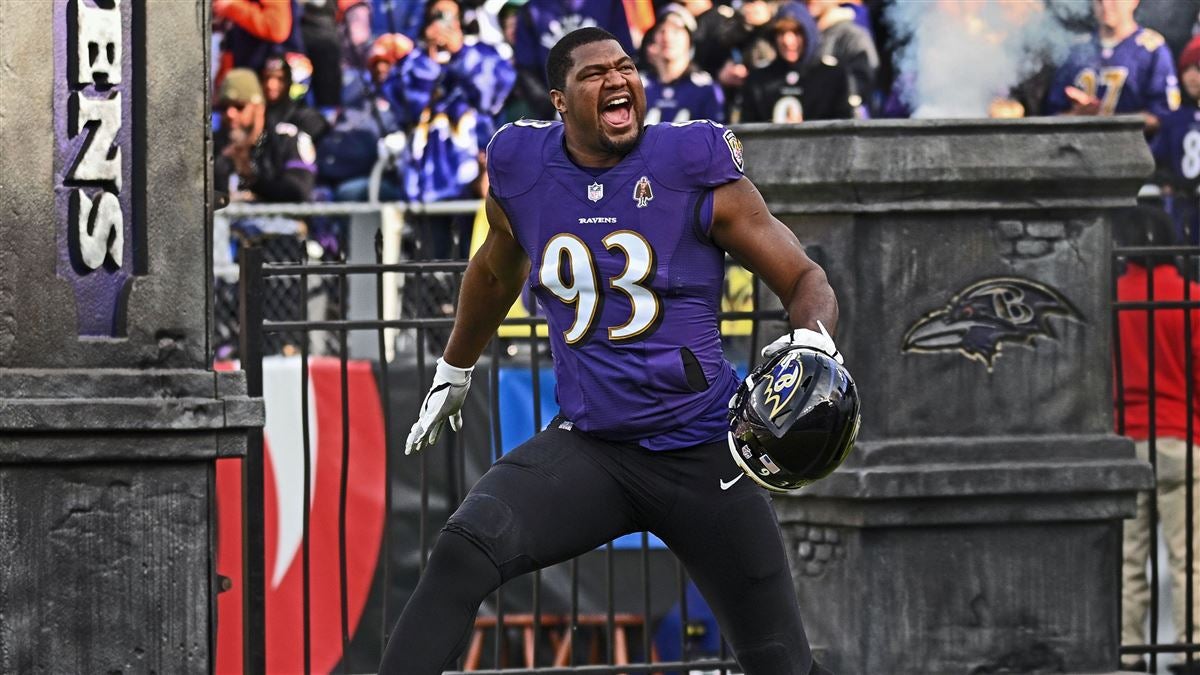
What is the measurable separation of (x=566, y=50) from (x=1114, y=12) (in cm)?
792

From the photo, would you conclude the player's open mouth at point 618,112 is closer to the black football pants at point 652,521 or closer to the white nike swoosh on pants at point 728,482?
the black football pants at point 652,521

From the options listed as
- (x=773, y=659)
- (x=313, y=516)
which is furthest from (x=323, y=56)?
(x=773, y=659)

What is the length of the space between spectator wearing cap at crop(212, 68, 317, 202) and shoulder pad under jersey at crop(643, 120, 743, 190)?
7.33m

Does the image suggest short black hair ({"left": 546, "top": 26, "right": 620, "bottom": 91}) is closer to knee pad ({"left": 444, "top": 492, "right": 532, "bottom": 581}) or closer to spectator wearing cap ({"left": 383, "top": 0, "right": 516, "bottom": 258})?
knee pad ({"left": 444, "top": 492, "right": 532, "bottom": 581})

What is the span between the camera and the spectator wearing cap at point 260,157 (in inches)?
487

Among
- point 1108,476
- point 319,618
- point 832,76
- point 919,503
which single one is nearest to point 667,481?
point 919,503

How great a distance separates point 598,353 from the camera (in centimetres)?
529

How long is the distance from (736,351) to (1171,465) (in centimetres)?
211

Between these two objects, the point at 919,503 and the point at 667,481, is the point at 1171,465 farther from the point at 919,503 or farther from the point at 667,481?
the point at 667,481

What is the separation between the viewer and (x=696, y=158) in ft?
17.3

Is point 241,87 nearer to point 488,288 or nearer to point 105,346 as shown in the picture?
point 105,346

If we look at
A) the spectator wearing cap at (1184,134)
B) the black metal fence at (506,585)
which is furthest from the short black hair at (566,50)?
the spectator wearing cap at (1184,134)

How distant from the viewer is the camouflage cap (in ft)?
41.4

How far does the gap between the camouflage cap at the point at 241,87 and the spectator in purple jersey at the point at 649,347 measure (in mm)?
7598
